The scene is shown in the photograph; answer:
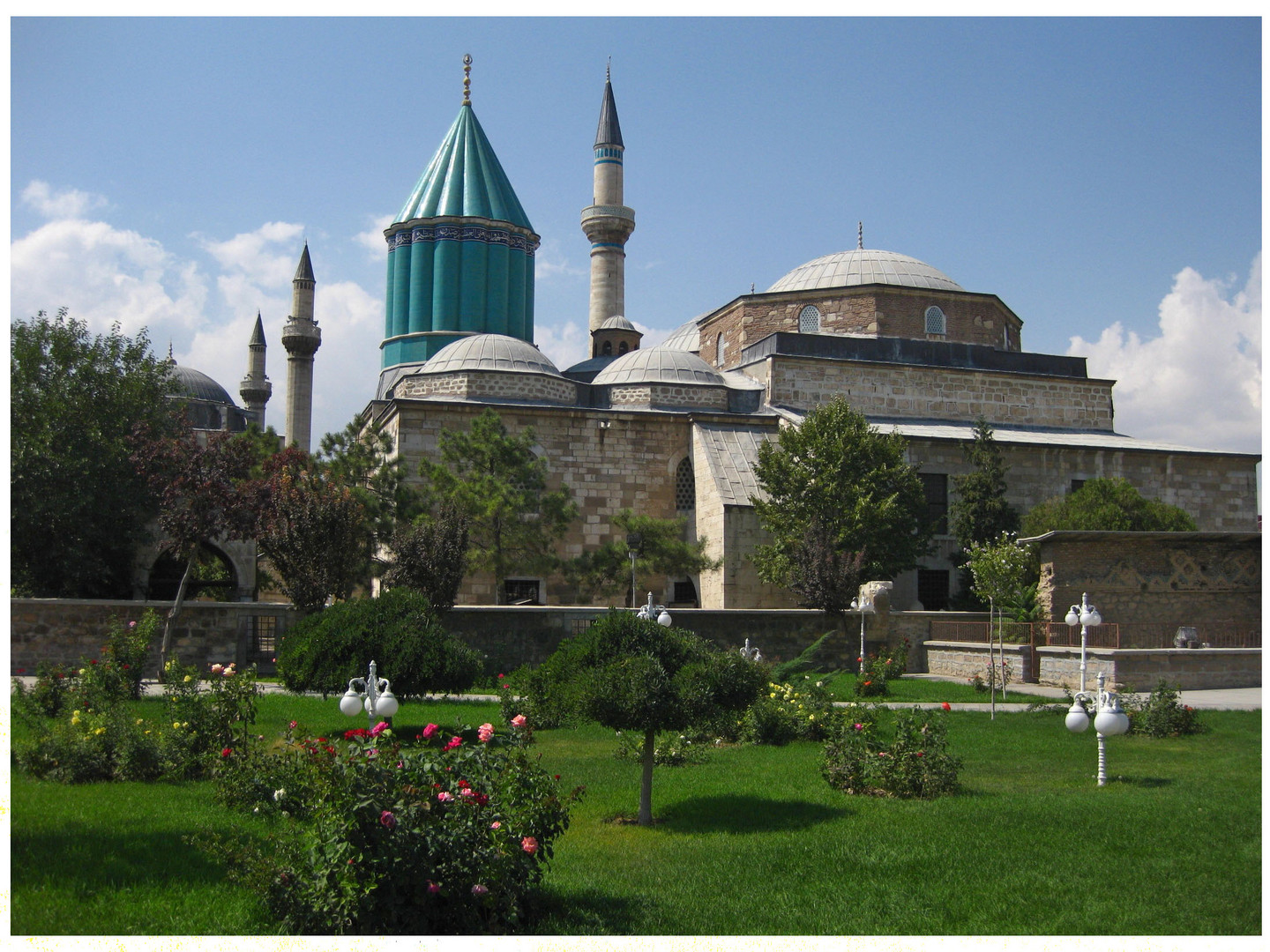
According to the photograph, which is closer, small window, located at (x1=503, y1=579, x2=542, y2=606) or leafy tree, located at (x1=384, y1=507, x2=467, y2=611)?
leafy tree, located at (x1=384, y1=507, x2=467, y2=611)

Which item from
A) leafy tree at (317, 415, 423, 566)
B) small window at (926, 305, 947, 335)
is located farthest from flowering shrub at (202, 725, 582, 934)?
small window at (926, 305, 947, 335)

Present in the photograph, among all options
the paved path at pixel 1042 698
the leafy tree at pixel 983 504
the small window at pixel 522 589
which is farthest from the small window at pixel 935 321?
the paved path at pixel 1042 698

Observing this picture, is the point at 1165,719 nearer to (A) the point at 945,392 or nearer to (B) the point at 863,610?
(B) the point at 863,610

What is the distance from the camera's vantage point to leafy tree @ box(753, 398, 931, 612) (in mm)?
17516

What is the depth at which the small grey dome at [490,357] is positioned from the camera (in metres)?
21.4

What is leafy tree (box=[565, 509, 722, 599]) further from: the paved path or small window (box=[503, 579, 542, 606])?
the paved path

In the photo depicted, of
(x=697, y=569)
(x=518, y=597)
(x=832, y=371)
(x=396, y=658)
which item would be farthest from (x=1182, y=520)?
(x=396, y=658)

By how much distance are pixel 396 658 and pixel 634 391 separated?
1336 centimetres

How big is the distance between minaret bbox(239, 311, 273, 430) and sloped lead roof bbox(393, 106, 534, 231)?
10.9 meters

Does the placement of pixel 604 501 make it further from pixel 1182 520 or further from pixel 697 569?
pixel 1182 520

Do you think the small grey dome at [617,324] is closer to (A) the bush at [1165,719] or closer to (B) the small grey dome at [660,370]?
(B) the small grey dome at [660,370]

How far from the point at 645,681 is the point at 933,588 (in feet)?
51.3

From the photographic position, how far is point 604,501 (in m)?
20.6

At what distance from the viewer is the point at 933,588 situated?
20703 millimetres
